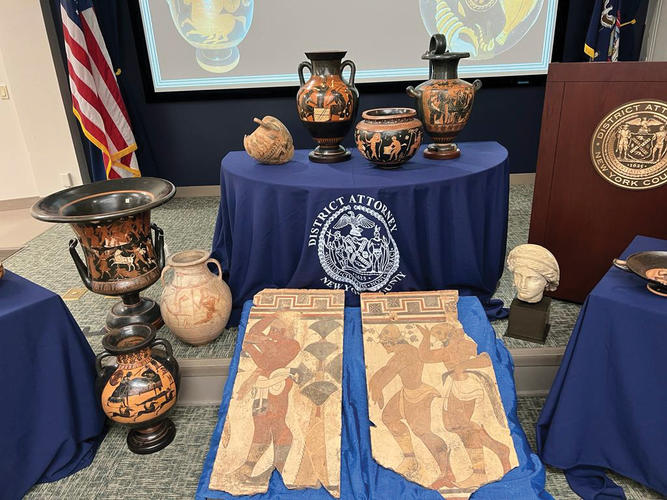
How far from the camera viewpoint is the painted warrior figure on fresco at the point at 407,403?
1.39 meters

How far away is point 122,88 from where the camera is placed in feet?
12.1

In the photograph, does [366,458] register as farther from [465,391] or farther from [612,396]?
[612,396]

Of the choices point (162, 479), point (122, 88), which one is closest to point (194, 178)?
point (122, 88)

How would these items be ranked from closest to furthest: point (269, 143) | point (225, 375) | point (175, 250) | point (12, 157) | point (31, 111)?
1. point (225, 375)
2. point (269, 143)
3. point (175, 250)
4. point (31, 111)
5. point (12, 157)

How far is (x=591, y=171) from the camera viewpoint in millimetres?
1910

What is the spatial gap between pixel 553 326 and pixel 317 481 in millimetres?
1221

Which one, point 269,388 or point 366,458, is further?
point 269,388

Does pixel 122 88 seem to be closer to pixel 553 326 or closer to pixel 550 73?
pixel 550 73

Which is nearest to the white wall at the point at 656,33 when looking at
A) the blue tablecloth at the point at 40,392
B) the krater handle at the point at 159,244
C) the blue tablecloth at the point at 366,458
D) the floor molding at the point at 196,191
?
the blue tablecloth at the point at 366,458

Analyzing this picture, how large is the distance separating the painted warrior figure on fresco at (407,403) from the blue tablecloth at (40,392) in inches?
37.7

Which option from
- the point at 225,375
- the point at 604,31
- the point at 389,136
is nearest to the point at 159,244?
the point at 225,375

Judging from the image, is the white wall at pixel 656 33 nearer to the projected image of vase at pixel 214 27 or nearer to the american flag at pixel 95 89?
the projected image of vase at pixel 214 27

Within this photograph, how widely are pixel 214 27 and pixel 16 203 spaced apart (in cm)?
222

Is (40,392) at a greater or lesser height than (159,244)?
lesser
